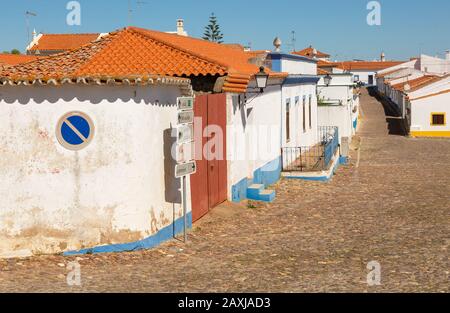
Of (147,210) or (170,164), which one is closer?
(147,210)

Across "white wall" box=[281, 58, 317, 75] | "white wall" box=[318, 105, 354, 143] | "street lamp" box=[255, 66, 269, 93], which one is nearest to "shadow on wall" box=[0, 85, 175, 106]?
"street lamp" box=[255, 66, 269, 93]

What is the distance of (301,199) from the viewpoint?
16.2 meters

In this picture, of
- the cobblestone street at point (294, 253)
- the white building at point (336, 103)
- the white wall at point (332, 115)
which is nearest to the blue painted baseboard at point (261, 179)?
the cobblestone street at point (294, 253)

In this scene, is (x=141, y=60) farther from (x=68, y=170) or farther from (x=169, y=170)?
(x=68, y=170)

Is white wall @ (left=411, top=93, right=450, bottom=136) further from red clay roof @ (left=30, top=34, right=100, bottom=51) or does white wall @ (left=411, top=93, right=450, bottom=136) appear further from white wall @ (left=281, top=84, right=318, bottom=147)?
red clay roof @ (left=30, top=34, right=100, bottom=51)

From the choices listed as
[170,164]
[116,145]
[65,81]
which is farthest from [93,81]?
[170,164]

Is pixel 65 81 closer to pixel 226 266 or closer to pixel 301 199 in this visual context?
pixel 226 266

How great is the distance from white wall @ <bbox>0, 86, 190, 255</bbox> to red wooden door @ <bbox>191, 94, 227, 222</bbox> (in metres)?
2.43

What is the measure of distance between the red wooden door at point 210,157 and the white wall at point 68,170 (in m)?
2.43

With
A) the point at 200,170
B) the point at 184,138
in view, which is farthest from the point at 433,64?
the point at 184,138

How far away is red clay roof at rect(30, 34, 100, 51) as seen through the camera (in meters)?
66.1

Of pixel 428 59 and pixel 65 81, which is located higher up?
pixel 428 59

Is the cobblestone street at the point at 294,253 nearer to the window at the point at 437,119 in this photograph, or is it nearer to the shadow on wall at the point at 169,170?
the shadow on wall at the point at 169,170

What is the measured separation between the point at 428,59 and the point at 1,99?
9581 cm
